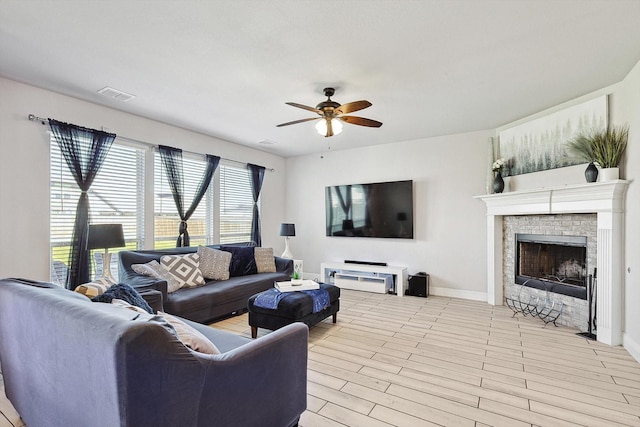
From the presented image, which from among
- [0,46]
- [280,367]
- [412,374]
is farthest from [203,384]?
[0,46]

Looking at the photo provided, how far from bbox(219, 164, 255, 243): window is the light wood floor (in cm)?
210

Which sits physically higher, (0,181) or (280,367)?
(0,181)

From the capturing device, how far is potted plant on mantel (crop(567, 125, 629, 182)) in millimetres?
3264

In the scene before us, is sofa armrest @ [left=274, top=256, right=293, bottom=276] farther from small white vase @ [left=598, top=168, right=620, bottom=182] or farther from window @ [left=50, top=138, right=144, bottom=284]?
small white vase @ [left=598, top=168, right=620, bottom=182]

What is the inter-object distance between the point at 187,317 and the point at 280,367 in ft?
7.20

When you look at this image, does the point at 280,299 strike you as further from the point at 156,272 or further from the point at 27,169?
the point at 27,169

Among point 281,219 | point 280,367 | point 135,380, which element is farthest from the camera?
point 281,219

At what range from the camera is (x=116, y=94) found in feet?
11.6

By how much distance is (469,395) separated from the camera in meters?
2.32

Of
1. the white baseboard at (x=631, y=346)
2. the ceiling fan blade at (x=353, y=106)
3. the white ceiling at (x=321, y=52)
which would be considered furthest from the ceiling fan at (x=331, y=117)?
the white baseboard at (x=631, y=346)

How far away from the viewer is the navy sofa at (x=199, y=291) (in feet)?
11.1

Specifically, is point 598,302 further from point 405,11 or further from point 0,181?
point 0,181

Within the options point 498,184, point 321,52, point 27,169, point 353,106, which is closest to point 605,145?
point 498,184

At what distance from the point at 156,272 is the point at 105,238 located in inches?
26.0
